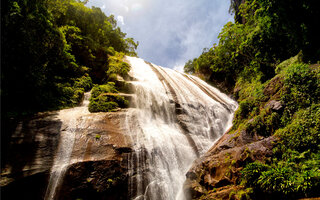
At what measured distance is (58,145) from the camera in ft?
20.9

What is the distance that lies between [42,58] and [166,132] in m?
8.20

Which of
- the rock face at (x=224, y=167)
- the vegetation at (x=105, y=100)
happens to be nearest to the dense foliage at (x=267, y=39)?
the rock face at (x=224, y=167)

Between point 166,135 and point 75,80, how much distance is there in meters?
8.82

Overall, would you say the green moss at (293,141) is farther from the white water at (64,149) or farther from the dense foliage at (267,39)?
the white water at (64,149)

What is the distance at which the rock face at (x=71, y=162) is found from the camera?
5.26 m

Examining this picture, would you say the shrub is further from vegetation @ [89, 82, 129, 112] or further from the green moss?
the green moss

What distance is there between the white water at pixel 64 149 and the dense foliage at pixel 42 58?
1809 millimetres

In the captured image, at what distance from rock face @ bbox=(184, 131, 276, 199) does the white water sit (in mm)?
5024

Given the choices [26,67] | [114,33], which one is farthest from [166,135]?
[114,33]

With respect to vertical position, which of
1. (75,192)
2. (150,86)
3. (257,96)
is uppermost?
(150,86)

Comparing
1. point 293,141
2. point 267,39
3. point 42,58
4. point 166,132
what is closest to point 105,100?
point 42,58

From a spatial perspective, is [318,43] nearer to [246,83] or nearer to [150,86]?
[246,83]

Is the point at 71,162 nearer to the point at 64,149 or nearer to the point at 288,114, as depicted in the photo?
the point at 64,149

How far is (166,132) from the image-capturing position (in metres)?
9.28
